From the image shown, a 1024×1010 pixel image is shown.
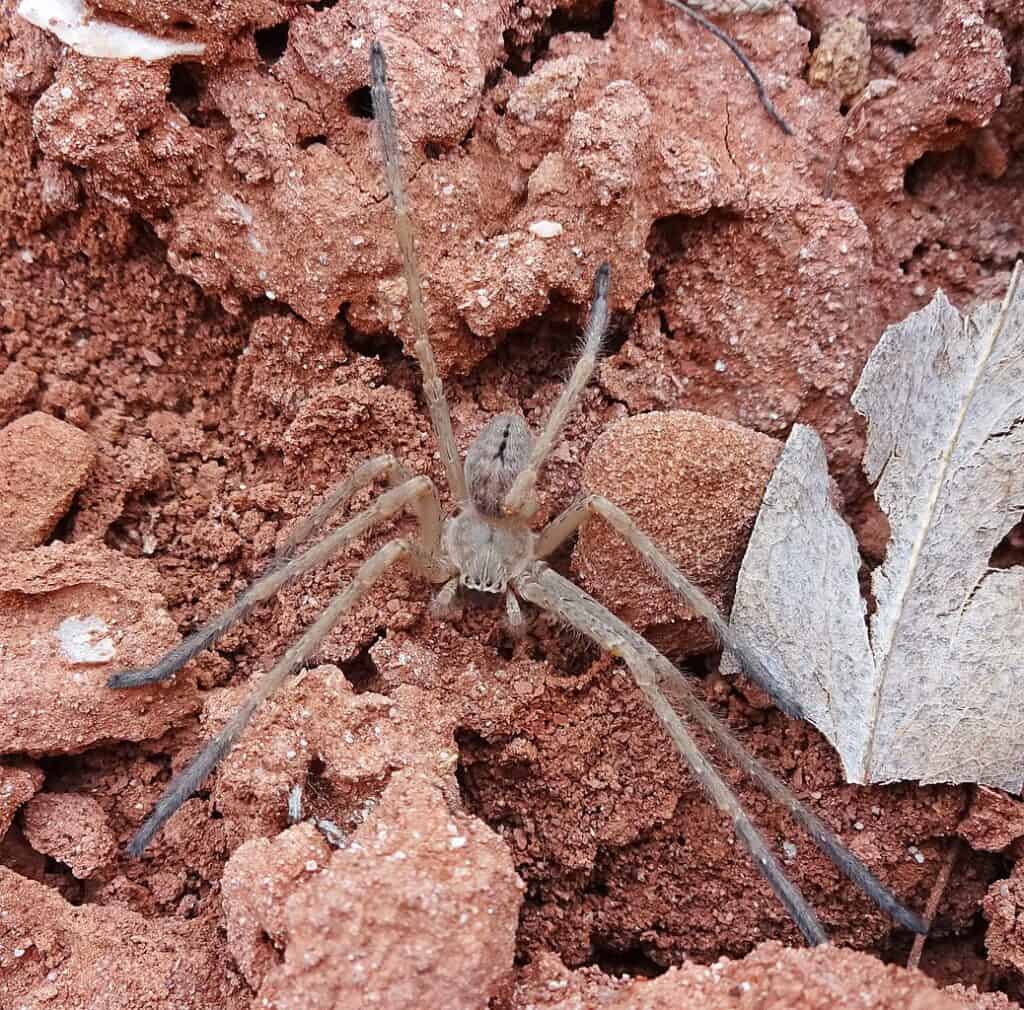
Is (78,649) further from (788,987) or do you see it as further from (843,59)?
(843,59)

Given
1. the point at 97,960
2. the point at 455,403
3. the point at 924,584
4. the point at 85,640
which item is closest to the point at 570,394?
the point at 455,403

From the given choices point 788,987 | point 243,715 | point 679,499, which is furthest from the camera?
point 679,499

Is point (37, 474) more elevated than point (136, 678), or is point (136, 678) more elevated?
point (37, 474)

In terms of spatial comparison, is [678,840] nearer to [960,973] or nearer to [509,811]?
[509,811]

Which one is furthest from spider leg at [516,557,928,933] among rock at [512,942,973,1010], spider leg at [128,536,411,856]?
spider leg at [128,536,411,856]

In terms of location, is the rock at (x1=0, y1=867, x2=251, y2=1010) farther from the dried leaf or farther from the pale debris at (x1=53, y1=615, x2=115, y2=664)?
the dried leaf

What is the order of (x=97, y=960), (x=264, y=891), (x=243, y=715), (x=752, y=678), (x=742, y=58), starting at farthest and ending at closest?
(x=742, y=58), (x=752, y=678), (x=243, y=715), (x=97, y=960), (x=264, y=891)

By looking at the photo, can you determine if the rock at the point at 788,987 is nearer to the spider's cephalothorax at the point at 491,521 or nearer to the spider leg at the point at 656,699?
the spider leg at the point at 656,699

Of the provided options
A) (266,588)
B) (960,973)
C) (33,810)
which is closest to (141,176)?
(266,588)

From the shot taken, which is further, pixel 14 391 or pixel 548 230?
pixel 14 391
